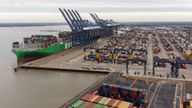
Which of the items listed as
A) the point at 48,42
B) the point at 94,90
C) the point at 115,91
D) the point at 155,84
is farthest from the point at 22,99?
the point at 48,42

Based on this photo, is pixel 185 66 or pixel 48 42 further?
pixel 48 42

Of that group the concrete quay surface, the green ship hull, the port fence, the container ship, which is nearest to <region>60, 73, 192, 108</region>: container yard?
the concrete quay surface

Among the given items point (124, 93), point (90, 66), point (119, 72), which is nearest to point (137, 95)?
point (124, 93)

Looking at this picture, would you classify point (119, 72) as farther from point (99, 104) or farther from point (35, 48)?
point (35, 48)

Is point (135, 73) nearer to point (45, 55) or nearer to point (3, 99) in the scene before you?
point (3, 99)

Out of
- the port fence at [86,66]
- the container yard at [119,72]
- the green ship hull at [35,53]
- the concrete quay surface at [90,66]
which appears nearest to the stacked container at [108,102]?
the container yard at [119,72]

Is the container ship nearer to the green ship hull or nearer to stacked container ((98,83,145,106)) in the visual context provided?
the green ship hull

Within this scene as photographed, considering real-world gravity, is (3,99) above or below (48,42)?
below

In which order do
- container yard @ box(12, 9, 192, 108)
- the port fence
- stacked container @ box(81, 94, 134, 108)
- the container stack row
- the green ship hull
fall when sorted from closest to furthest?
the container stack row → stacked container @ box(81, 94, 134, 108) → container yard @ box(12, 9, 192, 108) → the port fence → the green ship hull
